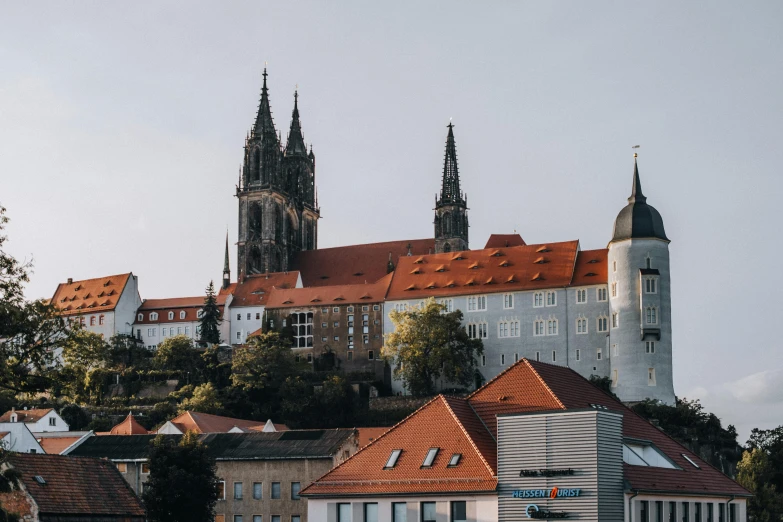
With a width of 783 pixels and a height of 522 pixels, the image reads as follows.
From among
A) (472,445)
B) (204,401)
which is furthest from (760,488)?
(204,401)

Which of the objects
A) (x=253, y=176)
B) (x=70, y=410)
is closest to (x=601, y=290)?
(x=70, y=410)

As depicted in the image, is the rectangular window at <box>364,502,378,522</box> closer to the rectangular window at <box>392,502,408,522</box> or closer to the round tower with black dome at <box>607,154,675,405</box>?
the rectangular window at <box>392,502,408,522</box>

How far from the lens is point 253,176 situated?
166 meters

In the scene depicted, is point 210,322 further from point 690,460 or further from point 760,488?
point 690,460

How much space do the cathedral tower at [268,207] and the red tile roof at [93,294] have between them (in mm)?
14700

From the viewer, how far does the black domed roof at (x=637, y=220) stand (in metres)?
113

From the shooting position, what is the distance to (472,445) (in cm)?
4422

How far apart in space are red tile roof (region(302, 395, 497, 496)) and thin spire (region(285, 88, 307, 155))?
134119 millimetres

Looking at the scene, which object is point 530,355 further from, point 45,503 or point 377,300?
point 45,503

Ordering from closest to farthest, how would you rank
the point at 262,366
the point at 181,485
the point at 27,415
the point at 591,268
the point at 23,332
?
the point at 23,332, the point at 181,485, the point at 27,415, the point at 591,268, the point at 262,366

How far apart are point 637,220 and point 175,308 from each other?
193 ft

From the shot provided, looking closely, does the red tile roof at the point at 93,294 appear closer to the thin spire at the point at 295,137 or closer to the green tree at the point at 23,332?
the thin spire at the point at 295,137

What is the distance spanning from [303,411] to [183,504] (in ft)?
187

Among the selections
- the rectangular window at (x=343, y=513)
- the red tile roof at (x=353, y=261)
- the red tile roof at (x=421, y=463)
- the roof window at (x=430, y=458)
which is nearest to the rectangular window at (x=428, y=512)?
the red tile roof at (x=421, y=463)
